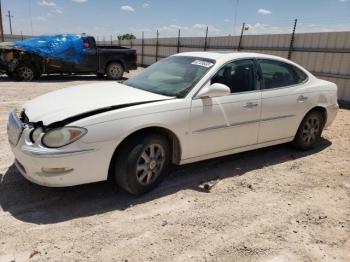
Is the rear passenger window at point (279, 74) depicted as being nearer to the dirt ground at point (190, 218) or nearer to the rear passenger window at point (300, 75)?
the rear passenger window at point (300, 75)

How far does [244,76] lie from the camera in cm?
452

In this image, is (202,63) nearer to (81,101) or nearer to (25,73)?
(81,101)

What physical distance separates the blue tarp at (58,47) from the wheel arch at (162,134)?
34.7 feet

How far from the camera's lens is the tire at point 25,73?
12.8 m

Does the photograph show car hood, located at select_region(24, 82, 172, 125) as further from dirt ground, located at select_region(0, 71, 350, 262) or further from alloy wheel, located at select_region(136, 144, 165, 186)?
dirt ground, located at select_region(0, 71, 350, 262)

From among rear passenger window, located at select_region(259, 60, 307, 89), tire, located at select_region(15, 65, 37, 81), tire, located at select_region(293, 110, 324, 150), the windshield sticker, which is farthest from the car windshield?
tire, located at select_region(15, 65, 37, 81)

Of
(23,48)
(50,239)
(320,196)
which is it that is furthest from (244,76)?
(23,48)

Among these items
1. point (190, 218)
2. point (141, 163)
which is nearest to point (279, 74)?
point (141, 163)

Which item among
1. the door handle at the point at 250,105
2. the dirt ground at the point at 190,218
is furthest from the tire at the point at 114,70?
the door handle at the point at 250,105

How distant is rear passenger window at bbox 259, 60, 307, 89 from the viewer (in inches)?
187

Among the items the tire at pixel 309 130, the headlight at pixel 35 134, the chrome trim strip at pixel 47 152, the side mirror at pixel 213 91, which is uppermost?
the side mirror at pixel 213 91

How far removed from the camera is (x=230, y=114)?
13.8ft

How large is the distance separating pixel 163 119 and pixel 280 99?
6.38ft

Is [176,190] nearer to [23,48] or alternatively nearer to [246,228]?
[246,228]
